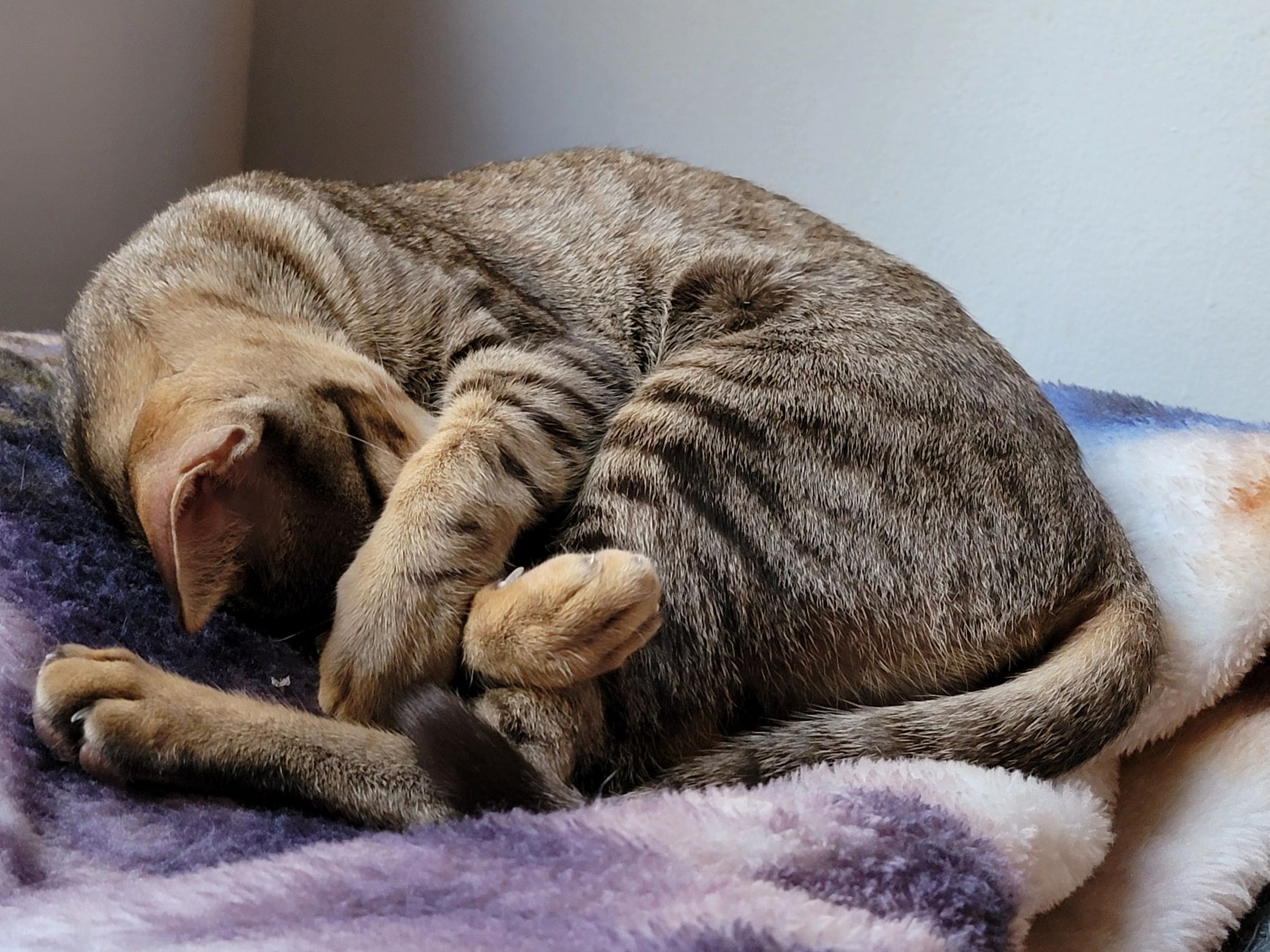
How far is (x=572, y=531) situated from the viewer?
44.3 inches

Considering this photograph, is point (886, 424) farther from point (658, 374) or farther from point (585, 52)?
point (585, 52)

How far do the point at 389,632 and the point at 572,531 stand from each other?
0.76ft

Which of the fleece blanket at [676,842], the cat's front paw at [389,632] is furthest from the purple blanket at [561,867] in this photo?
the cat's front paw at [389,632]

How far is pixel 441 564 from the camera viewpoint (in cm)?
105

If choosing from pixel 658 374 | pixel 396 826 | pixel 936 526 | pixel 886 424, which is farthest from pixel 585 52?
pixel 396 826

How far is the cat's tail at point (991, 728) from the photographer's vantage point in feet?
3.16

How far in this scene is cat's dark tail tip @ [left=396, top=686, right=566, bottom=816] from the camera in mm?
857

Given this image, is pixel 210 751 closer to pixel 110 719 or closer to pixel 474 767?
pixel 110 719

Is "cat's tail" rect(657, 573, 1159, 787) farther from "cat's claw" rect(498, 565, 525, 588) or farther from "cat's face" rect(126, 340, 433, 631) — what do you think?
"cat's face" rect(126, 340, 433, 631)

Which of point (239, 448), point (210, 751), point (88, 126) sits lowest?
point (210, 751)

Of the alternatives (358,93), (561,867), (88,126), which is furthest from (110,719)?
(358,93)

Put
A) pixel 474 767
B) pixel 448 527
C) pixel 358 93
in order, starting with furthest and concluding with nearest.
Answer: pixel 358 93 → pixel 448 527 → pixel 474 767

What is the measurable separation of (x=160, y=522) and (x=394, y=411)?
337mm

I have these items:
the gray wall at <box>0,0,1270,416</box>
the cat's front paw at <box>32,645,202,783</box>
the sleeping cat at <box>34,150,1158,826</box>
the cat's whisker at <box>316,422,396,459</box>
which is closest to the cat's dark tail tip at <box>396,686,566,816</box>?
the sleeping cat at <box>34,150,1158,826</box>
